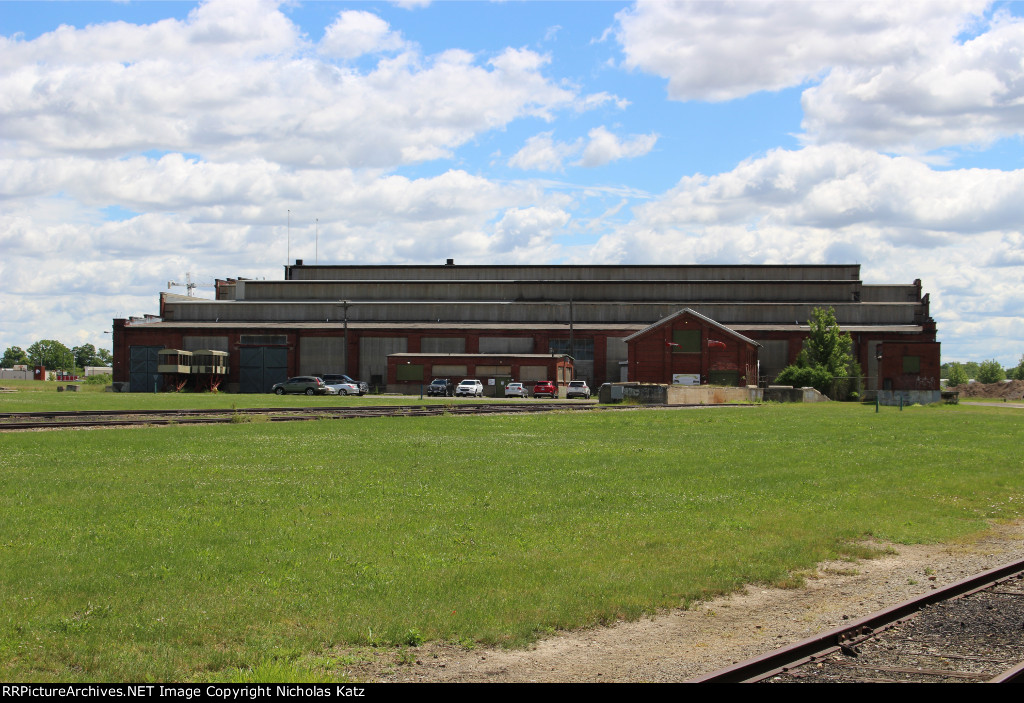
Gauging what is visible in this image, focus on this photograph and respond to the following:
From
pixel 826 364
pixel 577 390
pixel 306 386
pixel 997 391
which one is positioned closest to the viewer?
pixel 306 386

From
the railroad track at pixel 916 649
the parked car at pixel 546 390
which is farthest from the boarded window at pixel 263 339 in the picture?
the railroad track at pixel 916 649

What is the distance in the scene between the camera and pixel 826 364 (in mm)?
83938

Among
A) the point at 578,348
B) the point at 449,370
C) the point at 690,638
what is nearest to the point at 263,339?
the point at 449,370

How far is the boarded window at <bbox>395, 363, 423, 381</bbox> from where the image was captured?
289ft

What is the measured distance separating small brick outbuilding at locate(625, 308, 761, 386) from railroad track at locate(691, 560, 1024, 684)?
7130cm

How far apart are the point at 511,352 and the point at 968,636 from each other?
86088 millimetres

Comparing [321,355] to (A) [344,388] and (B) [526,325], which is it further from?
(B) [526,325]

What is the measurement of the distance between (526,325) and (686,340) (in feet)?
69.9

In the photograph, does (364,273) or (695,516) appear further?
(364,273)

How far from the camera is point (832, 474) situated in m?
19.8

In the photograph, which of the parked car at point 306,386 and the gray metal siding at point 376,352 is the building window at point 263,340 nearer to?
the gray metal siding at point 376,352

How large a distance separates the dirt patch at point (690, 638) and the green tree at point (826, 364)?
235 feet
